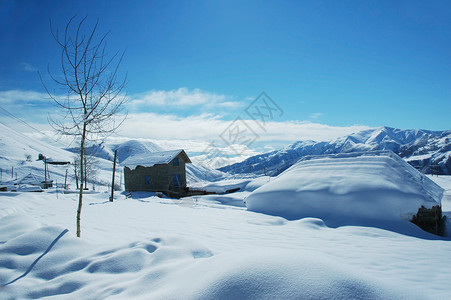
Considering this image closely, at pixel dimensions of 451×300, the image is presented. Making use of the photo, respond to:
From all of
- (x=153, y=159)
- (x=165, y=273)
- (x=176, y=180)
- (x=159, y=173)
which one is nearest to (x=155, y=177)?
(x=159, y=173)

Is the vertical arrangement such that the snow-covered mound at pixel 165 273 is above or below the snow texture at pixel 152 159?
below

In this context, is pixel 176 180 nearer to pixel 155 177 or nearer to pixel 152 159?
pixel 155 177

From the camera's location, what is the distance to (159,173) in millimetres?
26734

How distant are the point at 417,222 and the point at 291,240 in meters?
4.61

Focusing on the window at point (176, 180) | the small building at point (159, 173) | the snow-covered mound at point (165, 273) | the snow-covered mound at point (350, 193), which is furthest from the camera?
the window at point (176, 180)

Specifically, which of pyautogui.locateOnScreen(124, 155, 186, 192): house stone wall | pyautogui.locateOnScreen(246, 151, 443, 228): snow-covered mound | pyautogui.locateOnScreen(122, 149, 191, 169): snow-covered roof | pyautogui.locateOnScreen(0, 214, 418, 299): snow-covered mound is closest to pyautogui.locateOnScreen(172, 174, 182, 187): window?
pyautogui.locateOnScreen(124, 155, 186, 192): house stone wall

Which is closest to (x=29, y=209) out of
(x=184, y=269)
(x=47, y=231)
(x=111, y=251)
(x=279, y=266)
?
(x=47, y=231)

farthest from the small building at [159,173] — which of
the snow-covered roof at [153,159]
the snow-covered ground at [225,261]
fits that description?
the snow-covered ground at [225,261]

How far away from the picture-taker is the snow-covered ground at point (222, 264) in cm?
216

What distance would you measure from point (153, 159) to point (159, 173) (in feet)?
6.82

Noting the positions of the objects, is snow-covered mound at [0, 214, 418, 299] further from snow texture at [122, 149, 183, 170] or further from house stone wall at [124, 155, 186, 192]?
snow texture at [122, 149, 183, 170]

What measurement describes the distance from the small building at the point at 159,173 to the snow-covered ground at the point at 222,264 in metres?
19.9

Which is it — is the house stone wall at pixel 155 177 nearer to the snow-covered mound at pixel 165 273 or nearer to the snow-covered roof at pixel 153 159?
the snow-covered roof at pixel 153 159

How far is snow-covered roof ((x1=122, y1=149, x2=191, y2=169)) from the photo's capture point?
26.9 meters
